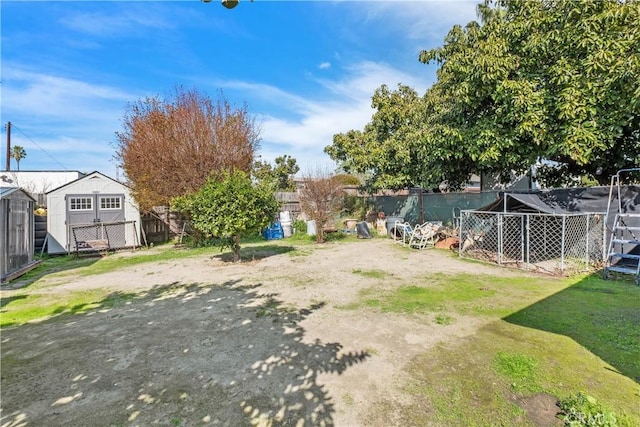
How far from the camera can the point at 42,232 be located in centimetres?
1055

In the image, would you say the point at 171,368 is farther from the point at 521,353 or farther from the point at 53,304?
the point at 53,304

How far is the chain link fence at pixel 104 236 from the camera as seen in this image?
1043 cm

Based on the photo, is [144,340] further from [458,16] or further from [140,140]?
[458,16]

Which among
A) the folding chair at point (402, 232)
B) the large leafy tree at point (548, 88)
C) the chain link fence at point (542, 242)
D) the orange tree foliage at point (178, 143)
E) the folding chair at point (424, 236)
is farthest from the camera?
the orange tree foliage at point (178, 143)

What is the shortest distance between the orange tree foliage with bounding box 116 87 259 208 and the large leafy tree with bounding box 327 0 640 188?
701 cm

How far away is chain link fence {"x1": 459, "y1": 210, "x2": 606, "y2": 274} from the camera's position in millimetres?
6738

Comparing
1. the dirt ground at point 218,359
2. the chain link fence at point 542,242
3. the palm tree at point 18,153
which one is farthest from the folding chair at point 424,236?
the palm tree at point 18,153

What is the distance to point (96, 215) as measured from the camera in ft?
37.0

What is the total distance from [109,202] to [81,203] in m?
0.85

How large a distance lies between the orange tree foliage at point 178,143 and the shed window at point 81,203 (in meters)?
1.56

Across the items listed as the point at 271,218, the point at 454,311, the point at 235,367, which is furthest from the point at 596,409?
the point at 271,218

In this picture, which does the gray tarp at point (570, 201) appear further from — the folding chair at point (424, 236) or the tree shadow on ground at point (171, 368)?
the tree shadow on ground at point (171, 368)

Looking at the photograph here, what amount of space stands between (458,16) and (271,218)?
9088mm

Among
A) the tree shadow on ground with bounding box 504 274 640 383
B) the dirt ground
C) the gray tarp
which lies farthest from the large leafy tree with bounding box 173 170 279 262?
the gray tarp
